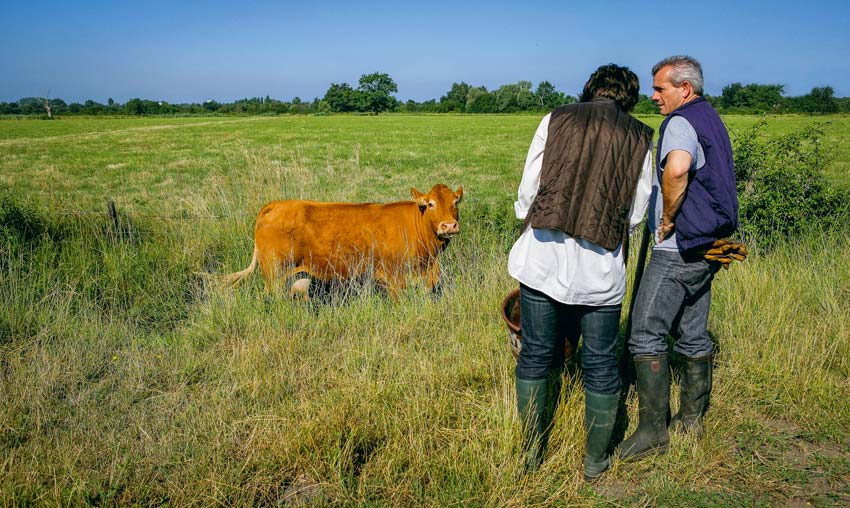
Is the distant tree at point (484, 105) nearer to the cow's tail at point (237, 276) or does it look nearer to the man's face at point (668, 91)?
the cow's tail at point (237, 276)

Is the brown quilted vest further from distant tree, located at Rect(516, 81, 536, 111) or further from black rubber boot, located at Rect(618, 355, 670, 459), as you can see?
distant tree, located at Rect(516, 81, 536, 111)

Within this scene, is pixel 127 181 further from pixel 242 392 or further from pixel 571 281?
pixel 571 281

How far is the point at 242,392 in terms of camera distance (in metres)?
3.67

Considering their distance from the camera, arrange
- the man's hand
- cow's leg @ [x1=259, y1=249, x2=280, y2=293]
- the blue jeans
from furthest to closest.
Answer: cow's leg @ [x1=259, y1=249, x2=280, y2=293]
the man's hand
the blue jeans

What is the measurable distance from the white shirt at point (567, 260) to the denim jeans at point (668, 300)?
0.47m

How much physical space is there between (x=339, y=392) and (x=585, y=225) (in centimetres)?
191

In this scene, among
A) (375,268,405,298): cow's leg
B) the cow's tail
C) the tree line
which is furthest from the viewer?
the tree line

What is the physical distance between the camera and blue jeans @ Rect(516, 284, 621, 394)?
2.68 meters

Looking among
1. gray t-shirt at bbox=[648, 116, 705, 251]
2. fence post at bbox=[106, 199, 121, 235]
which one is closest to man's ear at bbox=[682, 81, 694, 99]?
gray t-shirt at bbox=[648, 116, 705, 251]

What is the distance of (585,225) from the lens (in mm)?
2529

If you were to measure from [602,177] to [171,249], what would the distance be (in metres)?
5.55

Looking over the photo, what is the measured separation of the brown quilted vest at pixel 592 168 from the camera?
250cm

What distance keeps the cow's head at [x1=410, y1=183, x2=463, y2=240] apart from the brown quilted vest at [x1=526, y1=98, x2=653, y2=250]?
2802 mm

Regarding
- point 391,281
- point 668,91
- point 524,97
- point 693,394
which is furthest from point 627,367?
point 524,97
